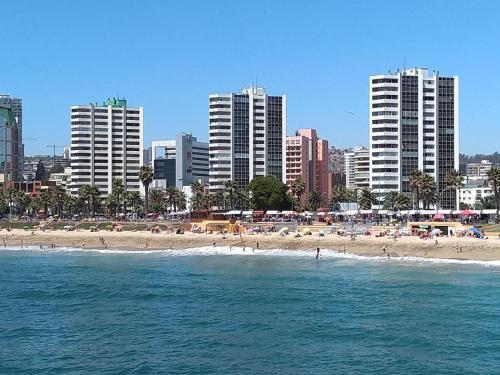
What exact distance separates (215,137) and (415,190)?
65389 millimetres

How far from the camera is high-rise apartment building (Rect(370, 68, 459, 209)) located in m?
151

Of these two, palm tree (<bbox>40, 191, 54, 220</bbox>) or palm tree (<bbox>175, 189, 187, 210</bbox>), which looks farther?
palm tree (<bbox>40, 191, 54, 220</bbox>)

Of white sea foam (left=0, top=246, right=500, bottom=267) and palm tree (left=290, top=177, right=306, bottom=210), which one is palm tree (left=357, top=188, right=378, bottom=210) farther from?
white sea foam (left=0, top=246, right=500, bottom=267)

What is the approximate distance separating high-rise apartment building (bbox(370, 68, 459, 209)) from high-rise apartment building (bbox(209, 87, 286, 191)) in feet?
102

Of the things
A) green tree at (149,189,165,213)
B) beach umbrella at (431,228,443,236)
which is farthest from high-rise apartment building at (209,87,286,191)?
beach umbrella at (431,228,443,236)

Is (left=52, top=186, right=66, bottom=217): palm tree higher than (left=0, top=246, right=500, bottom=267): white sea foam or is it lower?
higher

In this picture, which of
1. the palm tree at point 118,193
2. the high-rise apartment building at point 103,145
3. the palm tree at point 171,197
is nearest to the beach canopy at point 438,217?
the palm tree at point 171,197

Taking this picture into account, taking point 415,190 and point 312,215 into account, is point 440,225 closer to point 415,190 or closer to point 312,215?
point 415,190

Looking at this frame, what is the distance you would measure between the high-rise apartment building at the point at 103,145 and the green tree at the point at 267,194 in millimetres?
61180

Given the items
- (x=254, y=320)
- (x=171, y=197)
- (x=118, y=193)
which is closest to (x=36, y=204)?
(x=118, y=193)

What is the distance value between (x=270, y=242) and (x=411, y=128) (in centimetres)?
7237

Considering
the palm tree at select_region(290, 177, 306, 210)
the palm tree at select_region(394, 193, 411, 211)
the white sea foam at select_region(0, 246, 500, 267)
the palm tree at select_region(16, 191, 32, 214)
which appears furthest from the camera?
the palm tree at select_region(16, 191, 32, 214)

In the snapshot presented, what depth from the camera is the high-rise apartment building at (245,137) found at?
17162cm

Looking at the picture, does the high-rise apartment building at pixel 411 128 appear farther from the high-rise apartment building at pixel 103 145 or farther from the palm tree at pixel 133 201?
the high-rise apartment building at pixel 103 145
